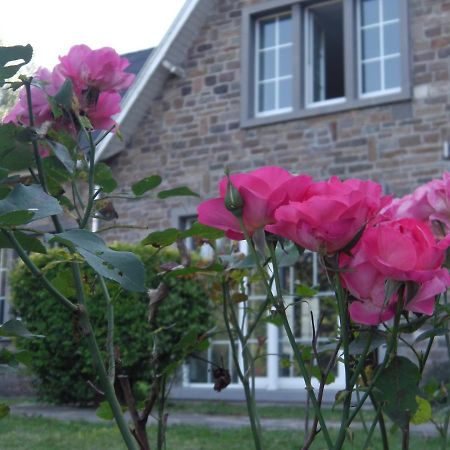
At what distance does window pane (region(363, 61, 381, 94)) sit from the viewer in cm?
987

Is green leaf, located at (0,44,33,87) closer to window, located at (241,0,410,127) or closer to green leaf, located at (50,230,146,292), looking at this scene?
green leaf, located at (50,230,146,292)

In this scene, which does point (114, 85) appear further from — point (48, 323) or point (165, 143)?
point (165, 143)

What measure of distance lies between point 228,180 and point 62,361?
814cm

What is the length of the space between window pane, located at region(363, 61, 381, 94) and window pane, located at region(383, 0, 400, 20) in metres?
0.58

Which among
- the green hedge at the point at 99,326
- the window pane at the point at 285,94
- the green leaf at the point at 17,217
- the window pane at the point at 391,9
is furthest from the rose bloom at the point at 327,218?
the window pane at the point at 285,94

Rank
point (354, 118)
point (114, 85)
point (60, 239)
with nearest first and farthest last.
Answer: point (60, 239)
point (114, 85)
point (354, 118)

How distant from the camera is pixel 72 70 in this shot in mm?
A: 1343

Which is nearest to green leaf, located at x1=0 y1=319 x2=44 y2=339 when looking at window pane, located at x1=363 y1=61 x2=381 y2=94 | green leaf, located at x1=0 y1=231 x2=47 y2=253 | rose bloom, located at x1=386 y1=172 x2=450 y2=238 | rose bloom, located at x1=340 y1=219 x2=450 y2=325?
green leaf, located at x1=0 y1=231 x2=47 y2=253

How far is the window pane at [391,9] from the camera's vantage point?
991cm

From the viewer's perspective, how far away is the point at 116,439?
18.1ft

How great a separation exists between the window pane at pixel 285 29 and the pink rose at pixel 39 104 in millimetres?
9561

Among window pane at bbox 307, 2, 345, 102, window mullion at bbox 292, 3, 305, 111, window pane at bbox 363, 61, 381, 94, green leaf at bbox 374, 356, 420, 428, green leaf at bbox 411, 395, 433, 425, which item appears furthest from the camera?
window pane at bbox 307, 2, 345, 102

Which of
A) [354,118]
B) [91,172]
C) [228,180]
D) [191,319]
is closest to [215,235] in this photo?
[91,172]

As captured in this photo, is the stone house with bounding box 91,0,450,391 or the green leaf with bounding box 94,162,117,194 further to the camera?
the stone house with bounding box 91,0,450,391
